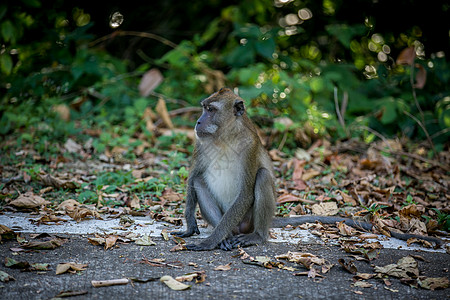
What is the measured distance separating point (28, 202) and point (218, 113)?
223cm

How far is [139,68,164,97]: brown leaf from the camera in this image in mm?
8352

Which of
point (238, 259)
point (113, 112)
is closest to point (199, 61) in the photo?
point (113, 112)

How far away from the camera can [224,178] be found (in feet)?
14.5

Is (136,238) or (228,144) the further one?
(228,144)

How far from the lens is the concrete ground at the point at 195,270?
9.82ft

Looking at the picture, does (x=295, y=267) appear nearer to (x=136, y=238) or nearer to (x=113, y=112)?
(x=136, y=238)

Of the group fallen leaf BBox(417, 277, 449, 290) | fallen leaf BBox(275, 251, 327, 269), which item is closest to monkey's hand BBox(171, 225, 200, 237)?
fallen leaf BBox(275, 251, 327, 269)

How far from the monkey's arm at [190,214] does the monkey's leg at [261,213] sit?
39cm

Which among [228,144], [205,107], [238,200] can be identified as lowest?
[238,200]

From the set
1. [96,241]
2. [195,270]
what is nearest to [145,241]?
[96,241]

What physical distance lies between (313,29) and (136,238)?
744 centimetres

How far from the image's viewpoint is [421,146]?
7.63 meters

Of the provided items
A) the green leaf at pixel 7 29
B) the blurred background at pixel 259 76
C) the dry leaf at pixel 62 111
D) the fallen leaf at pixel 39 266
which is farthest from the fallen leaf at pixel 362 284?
the green leaf at pixel 7 29

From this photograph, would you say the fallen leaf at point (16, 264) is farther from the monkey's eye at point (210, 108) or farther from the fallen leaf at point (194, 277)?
the monkey's eye at point (210, 108)
